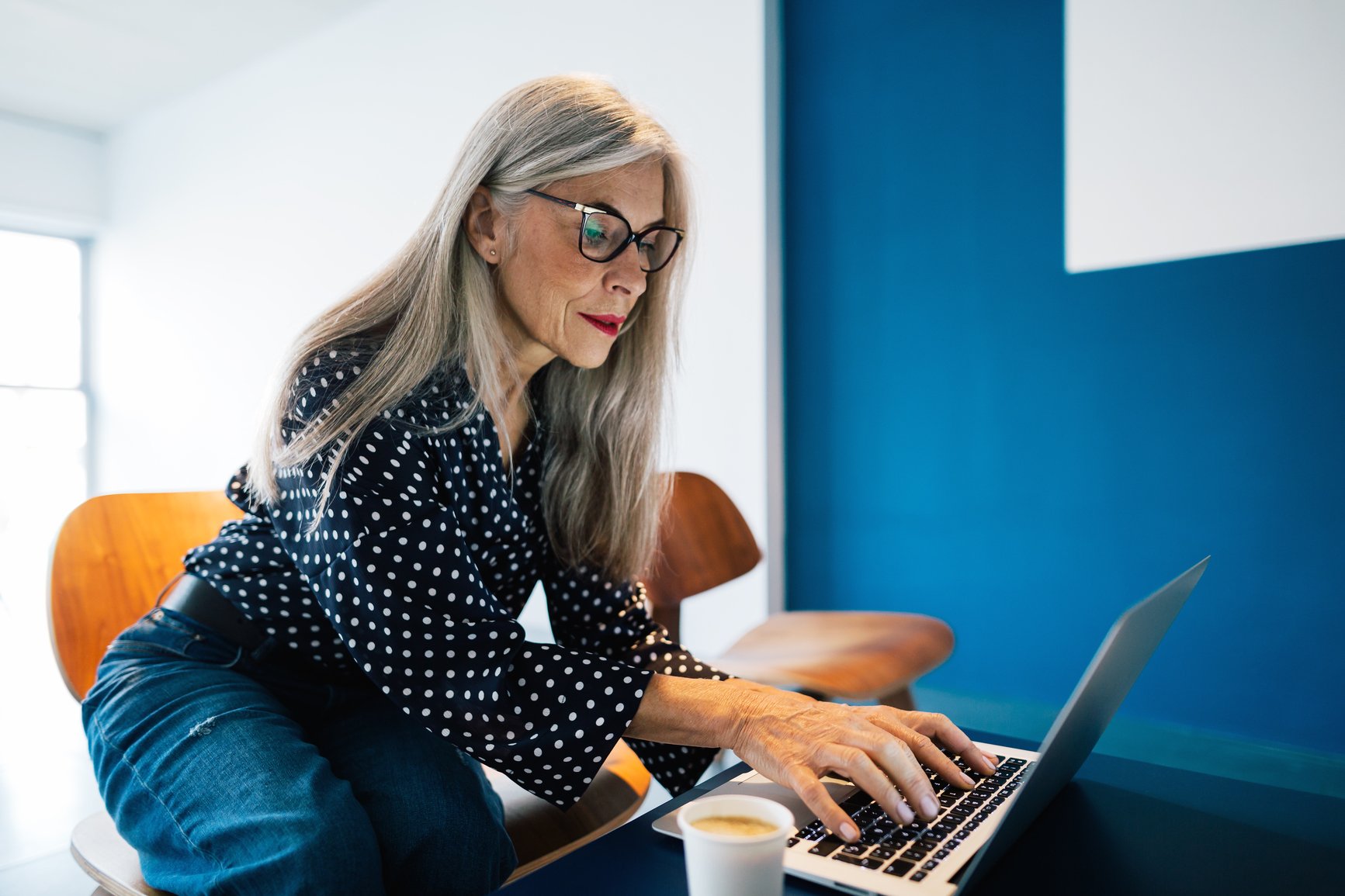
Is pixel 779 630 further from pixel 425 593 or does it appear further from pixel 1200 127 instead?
pixel 1200 127

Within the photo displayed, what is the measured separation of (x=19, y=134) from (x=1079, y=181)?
6.65 m

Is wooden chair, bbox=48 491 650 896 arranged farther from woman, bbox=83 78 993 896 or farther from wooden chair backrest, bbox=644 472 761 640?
wooden chair backrest, bbox=644 472 761 640

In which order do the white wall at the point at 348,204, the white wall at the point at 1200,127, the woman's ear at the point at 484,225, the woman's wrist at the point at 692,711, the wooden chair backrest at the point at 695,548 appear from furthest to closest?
the white wall at the point at 348,204 → the white wall at the point at 1200,127 → the wooden chair backrest at the point at 695,548 → the woman's ear at the point at 484,225 → the woman's wrist at the point at 692,711

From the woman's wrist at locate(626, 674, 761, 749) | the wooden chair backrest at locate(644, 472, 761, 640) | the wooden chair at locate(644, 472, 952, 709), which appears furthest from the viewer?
the wooden chair backrest at locate(644, 472, 761, 640)

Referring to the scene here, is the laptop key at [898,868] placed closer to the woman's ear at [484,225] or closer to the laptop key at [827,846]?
the laptop key at [827,846]

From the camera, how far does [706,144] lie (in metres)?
3.24

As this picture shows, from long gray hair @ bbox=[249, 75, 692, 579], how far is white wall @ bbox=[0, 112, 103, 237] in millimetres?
6600

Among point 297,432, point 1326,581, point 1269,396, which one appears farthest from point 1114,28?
point 297,432

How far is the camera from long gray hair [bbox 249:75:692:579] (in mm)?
1003

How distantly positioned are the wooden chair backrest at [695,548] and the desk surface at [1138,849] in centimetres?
112

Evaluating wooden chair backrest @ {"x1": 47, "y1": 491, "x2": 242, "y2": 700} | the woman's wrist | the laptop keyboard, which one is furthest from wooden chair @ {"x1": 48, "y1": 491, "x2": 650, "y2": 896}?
the laptop keyboard

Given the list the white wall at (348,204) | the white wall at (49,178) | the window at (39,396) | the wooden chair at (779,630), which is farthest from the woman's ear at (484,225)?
the white wall at (49,178)

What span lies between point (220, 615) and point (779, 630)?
1326 mm

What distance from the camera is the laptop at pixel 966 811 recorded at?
1.93 feet
